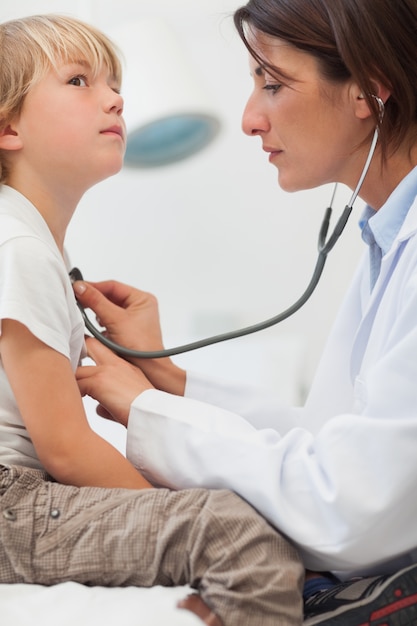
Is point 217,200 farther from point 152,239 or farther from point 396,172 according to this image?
point 396,172

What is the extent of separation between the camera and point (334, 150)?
4.98 feet

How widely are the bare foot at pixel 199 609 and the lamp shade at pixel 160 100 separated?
1221 millimetres

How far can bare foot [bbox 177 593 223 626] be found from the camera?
1.01 m

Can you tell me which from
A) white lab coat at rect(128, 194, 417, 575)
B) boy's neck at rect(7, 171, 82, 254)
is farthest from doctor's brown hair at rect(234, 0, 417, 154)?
boy's neck at rect(7, 171, 82, 254)

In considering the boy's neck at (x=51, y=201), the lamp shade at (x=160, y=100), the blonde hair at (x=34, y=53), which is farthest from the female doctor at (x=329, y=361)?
the lamp shade at (x=160, y=100)

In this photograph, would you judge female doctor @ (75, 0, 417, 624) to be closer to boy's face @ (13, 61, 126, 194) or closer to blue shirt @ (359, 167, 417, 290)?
blue shirt @ (359, 167, 417, 290)

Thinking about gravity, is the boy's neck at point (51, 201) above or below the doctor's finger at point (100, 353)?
above

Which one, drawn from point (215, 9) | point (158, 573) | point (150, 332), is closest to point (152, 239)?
point (215, 9)

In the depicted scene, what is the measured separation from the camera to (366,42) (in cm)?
140

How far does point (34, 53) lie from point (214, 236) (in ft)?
4.52

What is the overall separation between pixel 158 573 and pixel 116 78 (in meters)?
0.95

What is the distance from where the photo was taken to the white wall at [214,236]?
9.07ft

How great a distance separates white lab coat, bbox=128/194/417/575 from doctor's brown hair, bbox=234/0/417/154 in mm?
196

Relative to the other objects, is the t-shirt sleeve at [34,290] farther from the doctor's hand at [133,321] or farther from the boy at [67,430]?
the doctor's hand at [133,321]
